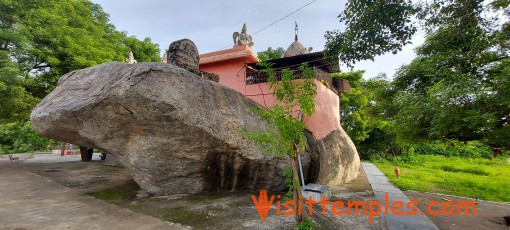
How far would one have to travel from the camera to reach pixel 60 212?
17.3 feet

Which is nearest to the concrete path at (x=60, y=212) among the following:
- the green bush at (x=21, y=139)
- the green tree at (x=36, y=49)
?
the green tree at (x=36, y=49)

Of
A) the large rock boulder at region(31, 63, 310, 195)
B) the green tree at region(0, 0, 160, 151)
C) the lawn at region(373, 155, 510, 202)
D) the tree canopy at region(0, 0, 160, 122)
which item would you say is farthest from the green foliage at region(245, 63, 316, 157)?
the tree canopy at region(0, 0, 160, 122)

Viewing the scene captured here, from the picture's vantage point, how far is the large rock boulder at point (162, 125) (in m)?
6.06

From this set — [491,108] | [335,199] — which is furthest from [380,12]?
[335,199]

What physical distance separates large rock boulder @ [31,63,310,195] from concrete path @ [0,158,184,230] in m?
1.42

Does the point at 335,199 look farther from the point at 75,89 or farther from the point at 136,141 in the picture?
the point at 75,89

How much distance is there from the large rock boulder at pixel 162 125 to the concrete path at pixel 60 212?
142cm

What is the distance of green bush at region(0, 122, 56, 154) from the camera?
22.6 metres

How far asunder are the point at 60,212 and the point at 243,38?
11.0m

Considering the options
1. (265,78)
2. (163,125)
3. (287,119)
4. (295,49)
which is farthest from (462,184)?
(163,125)

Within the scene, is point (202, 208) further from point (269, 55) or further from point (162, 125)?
point (269, 55)

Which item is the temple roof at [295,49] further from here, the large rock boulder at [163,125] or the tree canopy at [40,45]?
the tree canopy at [40,45]

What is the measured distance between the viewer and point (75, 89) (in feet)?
23.6

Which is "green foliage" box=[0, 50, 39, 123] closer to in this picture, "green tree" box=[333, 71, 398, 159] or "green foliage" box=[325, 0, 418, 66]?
"green foliage" box=[325, 0, 418, 66]
